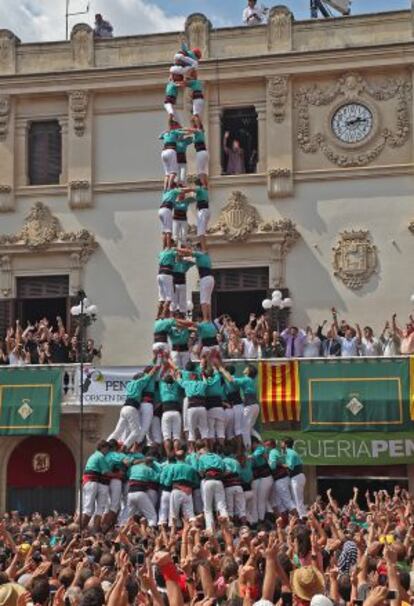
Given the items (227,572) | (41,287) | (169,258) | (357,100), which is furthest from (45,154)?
(227,572)

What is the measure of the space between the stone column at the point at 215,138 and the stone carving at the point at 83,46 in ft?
12.1

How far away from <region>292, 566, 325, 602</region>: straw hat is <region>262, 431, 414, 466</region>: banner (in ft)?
59.4

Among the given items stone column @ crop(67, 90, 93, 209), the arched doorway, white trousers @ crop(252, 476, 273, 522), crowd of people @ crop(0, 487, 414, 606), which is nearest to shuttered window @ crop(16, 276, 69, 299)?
stone column @ crop(67, 90, 93, 209)

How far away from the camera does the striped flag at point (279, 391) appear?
81.5 ft

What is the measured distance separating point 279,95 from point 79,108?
18.2 ft

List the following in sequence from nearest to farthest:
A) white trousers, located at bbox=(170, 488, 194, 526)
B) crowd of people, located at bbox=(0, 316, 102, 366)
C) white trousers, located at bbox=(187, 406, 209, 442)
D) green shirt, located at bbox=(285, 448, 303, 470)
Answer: white trousers, located at bbox=(170, 488, 194, 526)
white trousers, located at bbox=(187, 406, 209, 442)
green shirt, located at bbox=(285, 448, 303, 470)
crowd of people, located at bbox=(0, 316, 102, 366)

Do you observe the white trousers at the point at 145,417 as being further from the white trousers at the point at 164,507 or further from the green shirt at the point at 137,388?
the white trousers at the point at 164,507

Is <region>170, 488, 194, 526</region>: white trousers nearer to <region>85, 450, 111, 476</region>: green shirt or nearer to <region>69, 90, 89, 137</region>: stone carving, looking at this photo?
<region>85, 450, 111, 476</region>: green shirt

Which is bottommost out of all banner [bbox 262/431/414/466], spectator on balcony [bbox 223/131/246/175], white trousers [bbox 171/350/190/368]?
banner [bbox 262/431/414/466]

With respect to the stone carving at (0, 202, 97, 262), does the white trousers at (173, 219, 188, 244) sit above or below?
below

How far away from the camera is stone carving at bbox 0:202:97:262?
92.8ft

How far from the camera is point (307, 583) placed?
22.0 ft

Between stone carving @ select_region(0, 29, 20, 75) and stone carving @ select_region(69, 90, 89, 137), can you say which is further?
stone carving @ select_region(0, 29, 20, 75)

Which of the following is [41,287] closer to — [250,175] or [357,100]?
[250,175]
